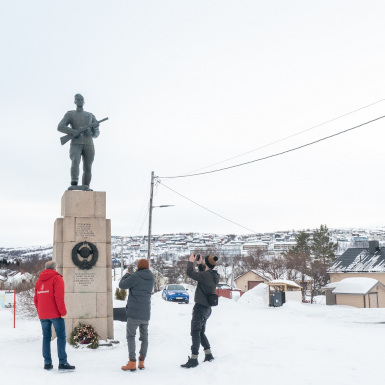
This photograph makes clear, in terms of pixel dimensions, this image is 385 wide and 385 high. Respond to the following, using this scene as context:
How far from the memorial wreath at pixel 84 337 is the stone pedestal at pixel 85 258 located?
20 cm

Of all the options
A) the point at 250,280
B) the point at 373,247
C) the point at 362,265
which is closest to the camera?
the point at 362,265

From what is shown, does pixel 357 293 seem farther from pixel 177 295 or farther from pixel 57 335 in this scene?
pixel 57 335

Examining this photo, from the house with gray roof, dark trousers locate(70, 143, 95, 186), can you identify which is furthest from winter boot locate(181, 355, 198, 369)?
the house with gray roof

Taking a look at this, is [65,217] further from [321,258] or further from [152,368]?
[321,258]

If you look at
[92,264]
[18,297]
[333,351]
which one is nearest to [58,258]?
[92,264]

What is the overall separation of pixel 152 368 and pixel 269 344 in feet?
10.1

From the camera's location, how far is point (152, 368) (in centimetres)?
688

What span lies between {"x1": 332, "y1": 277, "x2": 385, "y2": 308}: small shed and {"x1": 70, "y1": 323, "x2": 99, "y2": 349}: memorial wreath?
2596 cm

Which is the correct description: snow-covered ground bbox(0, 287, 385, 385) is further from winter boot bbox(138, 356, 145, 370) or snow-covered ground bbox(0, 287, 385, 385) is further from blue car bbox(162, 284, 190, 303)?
blue car bbox(162, 284, 190, 303)

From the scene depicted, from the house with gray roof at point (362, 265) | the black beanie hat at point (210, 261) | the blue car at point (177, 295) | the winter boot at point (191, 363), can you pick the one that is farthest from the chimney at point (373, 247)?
the winter boot at point (191, 363)

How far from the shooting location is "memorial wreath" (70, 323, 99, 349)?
28.3 feet

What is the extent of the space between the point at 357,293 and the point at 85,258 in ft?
86.5

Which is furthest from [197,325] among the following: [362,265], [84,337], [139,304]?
[362,265]

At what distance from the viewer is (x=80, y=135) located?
10273 mm
